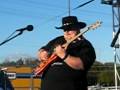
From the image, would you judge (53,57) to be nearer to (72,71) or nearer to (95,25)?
(72,71)

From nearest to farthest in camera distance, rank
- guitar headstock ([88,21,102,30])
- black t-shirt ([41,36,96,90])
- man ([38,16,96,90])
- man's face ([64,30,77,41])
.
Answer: guitar headstock ([88,21,102,30]) < man ([38,16,96,90]) < black t-shirt ([41,36,96,90]) < man's face ([64,30,77,41])

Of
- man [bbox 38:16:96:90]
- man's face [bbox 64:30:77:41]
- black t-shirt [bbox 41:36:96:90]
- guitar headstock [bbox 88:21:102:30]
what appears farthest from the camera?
man's face [bbox 64:30:77:41]

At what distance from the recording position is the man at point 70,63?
191 inches

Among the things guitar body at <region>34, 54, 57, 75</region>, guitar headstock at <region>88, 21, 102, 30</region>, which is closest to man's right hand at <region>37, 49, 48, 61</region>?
guitar body at <region>34, 54, 57, 75</region>

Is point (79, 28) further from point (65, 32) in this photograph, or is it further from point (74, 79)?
point (74, 79)

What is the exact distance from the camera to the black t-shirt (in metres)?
4.96

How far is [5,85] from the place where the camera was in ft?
35.4

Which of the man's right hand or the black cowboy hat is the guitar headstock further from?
the man's right hand

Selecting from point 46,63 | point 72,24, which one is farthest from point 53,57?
point 72,24

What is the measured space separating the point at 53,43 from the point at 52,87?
54 centimetres

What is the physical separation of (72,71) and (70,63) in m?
0.17

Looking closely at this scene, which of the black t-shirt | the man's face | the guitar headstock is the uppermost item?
the guitar headstock

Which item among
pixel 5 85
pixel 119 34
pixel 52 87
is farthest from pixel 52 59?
pixel 119 34

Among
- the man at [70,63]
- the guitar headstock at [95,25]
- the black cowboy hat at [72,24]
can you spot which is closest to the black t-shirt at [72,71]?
the man at [70,63]
